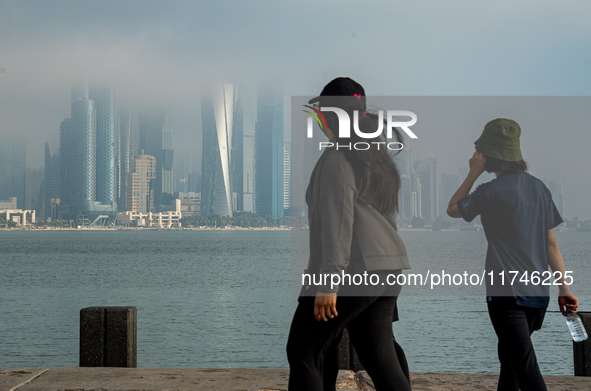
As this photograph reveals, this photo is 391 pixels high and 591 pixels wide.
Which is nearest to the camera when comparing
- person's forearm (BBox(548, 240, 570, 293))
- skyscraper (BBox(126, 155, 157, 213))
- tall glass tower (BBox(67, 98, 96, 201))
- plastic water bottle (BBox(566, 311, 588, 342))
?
person's forearm (BBox(548, 240, 570, 293))

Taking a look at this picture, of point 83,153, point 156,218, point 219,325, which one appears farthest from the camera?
point 83,153

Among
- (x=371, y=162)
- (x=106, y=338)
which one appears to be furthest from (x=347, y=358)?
(x=371, y=162)

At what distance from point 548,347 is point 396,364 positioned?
14350mm

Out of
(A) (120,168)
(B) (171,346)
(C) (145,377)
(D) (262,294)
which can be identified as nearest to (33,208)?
(A) (120,168)

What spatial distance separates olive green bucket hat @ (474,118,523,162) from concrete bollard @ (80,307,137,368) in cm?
296

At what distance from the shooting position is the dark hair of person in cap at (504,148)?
8.26 feet

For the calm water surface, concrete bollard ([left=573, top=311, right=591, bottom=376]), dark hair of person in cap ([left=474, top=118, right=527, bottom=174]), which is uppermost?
dark hair of person in cap ([left=474, top=118, right=527, bottom=174])

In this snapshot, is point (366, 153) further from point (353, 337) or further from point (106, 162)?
point (106, 162)

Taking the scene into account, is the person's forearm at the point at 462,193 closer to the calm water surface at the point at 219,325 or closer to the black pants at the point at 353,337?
the calm water surface at the point at 219,325

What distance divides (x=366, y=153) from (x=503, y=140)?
760 millimetres

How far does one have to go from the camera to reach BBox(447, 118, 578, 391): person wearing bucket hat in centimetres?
235

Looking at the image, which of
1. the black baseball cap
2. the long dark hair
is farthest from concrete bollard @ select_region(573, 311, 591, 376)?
the black baseball cap

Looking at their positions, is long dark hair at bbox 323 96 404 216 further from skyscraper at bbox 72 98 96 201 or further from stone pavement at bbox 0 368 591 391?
skyscraper at bbox 72 98 96 201

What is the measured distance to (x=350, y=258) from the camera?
83.4 inches
